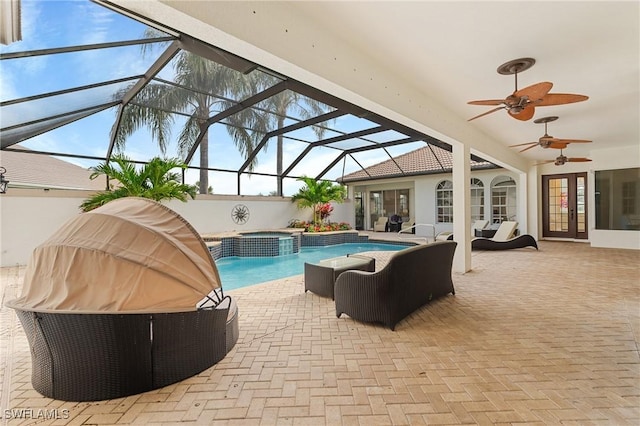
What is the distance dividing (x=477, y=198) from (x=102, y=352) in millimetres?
13798

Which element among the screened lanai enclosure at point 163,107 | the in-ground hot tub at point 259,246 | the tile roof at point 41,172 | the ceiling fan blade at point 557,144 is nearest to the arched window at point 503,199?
the screened lanai enclosure at point 163,107

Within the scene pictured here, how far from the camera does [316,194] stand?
12547 mm

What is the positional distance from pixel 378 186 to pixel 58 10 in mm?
14166

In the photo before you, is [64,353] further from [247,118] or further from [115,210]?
[247,118]

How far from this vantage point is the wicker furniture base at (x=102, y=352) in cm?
206

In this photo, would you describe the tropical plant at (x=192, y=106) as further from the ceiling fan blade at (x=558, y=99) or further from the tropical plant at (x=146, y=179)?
the ceiling fan blade at (x=558, y=99)

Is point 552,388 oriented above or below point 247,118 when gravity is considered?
below

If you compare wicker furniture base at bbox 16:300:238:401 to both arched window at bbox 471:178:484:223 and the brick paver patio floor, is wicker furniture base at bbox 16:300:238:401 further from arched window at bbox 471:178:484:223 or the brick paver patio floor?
arched window at bbox 471:178:484:223

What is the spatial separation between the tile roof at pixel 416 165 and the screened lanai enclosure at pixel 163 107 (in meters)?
1.14

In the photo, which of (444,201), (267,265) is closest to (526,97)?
(267,265)

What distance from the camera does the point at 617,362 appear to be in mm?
2611

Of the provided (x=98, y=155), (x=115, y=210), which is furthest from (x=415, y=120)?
(x=98, y=155)

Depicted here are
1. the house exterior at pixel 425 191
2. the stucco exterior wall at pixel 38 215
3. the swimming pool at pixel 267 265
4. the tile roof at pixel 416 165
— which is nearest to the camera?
the stucco exterior wall at pixel 38 215

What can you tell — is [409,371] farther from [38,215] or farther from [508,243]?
[38,215]
